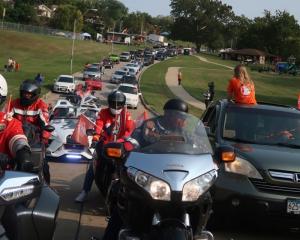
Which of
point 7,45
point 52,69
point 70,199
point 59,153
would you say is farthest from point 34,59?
point 70,199

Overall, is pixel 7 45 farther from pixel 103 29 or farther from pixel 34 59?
pixel 103 29

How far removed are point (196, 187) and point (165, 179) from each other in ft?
0.77

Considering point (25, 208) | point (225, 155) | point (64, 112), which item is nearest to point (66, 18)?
point (64, 112)

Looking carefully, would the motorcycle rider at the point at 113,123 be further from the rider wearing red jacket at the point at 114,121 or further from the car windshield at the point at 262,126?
A: the car windshield at the point at 262,126

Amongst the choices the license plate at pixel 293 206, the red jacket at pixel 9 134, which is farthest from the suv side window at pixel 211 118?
the red jacket at pixel 9 134

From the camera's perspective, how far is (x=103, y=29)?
16975cm

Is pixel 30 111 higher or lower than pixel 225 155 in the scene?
lower

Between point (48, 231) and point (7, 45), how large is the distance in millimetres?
87822

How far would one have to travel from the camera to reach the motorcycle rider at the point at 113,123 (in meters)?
8.23

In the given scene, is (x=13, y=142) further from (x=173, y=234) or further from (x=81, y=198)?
(x=81, y=198)

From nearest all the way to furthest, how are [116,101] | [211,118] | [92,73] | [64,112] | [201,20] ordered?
1. [116,101]
2. [211,118]
3. [64,112]
4. [92,73]
5. [201,20]

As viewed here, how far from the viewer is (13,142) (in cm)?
490

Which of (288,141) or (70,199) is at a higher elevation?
(288,141)

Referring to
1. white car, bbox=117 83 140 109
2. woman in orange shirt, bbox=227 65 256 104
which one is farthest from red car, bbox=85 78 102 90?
woman in orange shirt, bbox=227 65 256 104
